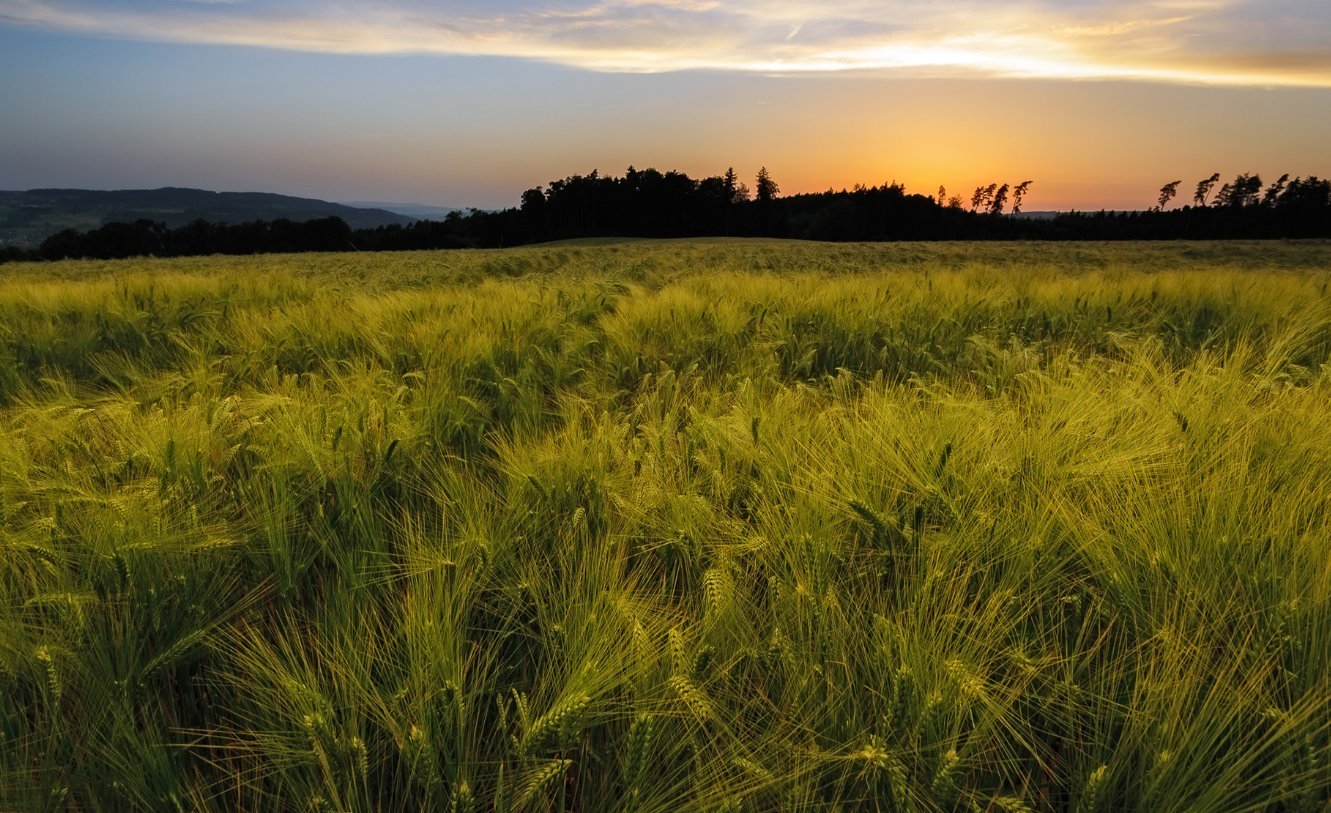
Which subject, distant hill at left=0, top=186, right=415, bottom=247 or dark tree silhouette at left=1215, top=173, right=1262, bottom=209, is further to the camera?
distant hill at left=0, top=186, right=415, bottom=247

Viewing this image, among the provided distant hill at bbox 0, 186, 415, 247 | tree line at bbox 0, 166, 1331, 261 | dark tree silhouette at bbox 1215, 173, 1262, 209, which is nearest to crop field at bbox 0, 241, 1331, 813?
tree line at bbox 0, 166, 1331, 261

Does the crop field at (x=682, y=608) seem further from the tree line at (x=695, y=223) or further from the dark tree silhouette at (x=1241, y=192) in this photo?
the dark tree silhouette at (x=1241, y=192)

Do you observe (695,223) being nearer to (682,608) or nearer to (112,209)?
(682,608)

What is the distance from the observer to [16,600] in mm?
1058

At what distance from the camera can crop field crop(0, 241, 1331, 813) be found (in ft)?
2.59

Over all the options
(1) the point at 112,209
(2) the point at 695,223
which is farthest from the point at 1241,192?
Result: (1) the point at 112,209

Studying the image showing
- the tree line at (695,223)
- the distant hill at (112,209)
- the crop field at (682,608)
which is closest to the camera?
the crop field at (682,608)

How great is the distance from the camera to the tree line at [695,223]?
164 ft

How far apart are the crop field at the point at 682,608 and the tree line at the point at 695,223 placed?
5429 centimetres

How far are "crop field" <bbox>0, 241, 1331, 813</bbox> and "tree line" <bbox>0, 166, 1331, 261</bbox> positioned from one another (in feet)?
178

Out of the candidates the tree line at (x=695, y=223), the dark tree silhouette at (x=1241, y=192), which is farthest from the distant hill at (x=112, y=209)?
the dark tree silhouette at (x=1241, y=192)

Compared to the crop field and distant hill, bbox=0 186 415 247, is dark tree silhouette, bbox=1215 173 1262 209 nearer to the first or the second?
the crop field

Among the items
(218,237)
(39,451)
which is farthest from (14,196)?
(39,451)

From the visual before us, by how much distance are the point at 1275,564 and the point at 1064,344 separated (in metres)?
A: 2.73
